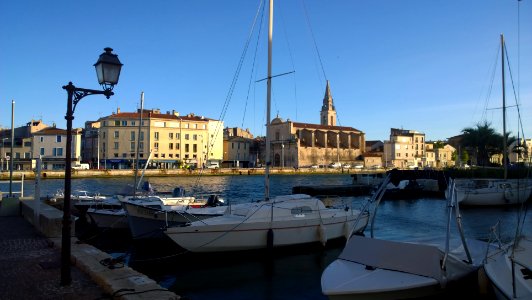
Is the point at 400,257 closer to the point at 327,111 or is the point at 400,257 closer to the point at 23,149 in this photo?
the point at 23,149

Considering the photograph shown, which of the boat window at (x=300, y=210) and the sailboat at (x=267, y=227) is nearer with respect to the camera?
the sailboat at (x=267, y=227)

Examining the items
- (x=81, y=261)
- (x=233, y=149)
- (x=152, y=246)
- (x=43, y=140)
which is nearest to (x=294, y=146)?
(x=233, y=149)

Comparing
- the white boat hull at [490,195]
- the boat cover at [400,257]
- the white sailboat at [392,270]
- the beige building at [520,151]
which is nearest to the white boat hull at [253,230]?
the white sailboat at [392,270]

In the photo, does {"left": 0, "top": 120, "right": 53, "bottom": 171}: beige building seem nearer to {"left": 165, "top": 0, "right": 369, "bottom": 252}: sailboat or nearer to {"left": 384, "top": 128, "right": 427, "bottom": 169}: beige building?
{"left": 165, "top": 0, "right": 369, "bottom": 252}: sailboat

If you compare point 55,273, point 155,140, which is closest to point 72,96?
point 55,273

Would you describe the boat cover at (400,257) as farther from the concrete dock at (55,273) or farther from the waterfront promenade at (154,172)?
the waterfront promenade at (154,172)

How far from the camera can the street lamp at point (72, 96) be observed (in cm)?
755

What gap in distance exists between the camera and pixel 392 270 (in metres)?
9.33

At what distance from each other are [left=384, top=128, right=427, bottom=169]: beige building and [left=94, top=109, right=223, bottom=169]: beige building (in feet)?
211

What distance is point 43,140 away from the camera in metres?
95.5

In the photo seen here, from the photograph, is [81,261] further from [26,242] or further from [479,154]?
[479,154]

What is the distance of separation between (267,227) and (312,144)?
125863 mm

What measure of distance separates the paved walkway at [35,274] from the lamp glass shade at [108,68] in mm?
3704

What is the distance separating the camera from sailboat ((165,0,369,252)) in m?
14.9
